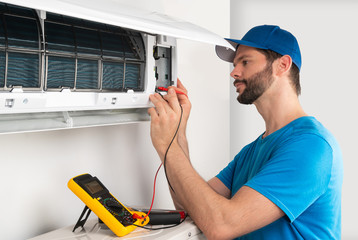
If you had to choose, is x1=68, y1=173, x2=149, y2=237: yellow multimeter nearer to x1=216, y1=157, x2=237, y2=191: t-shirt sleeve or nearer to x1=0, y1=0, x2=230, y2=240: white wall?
x1=0, y1=0, x2=230, y2=240: white wall

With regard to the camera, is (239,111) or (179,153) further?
(239,111)

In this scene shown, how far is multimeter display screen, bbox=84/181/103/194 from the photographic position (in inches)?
52.2

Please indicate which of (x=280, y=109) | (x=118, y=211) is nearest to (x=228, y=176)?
(x=280, y=109)

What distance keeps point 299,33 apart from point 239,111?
0.64m

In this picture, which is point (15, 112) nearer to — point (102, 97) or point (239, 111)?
→ point (102, 97)

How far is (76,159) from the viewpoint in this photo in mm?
1622

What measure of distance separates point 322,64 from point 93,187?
1907mm

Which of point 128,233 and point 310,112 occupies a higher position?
point 310,112

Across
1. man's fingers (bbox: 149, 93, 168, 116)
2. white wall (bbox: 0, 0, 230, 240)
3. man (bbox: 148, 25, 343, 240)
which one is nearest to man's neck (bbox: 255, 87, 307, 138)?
man (bbox: 148, 25, 343, 240)

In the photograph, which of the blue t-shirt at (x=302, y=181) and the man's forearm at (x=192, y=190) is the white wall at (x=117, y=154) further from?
the blue t-shirt at (x=302, y=181)

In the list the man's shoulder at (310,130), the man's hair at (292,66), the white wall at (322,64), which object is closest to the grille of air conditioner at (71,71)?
the man's hair at (292,66)

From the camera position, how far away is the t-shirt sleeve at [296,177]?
4.11 ft

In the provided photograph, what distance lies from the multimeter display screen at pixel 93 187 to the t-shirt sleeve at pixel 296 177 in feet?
1.62

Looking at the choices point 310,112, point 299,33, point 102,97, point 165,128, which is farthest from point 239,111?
point 102,97
